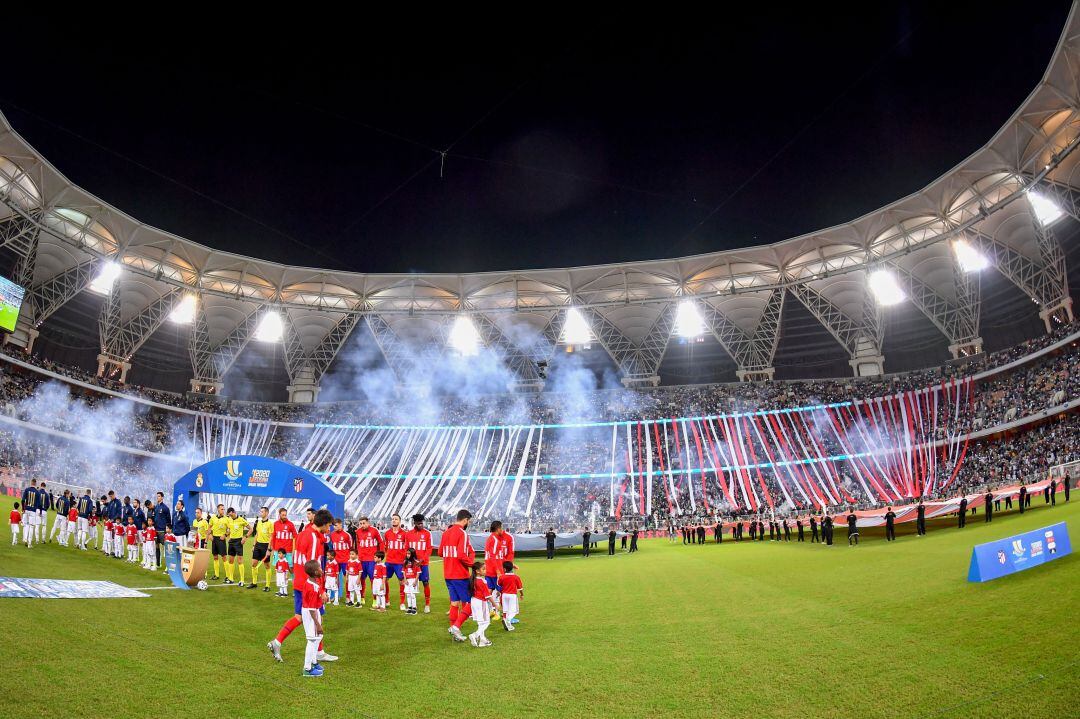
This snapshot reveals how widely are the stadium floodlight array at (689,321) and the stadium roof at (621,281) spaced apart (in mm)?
624

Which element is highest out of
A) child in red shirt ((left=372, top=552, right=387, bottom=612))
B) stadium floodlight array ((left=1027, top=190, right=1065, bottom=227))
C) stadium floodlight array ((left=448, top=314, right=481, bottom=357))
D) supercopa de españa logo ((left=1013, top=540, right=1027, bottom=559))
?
stadium floodlight array ((left=1027, top=190, right=1065, bottom=227))

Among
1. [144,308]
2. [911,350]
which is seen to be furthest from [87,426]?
[911,350]

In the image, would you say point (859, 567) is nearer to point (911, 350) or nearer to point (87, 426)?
point (911, 350)

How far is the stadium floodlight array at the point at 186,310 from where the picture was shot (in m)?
44.1

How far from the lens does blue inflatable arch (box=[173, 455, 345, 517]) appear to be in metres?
16.1

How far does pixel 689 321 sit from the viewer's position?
159 ft

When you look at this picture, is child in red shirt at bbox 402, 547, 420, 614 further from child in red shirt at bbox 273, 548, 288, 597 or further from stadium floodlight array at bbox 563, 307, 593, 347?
stadium floodlight array at bbox 563, 307, 593, 347

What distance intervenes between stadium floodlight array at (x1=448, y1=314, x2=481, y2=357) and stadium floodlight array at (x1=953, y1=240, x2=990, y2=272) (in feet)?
107

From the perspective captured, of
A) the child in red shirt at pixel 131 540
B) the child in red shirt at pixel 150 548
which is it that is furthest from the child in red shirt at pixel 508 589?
the child in red shirt at pixel 131 540

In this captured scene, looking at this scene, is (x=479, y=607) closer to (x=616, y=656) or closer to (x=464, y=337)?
(x=616, y=656)

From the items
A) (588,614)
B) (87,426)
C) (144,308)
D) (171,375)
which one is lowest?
(588,614)

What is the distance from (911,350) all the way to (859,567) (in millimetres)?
37797

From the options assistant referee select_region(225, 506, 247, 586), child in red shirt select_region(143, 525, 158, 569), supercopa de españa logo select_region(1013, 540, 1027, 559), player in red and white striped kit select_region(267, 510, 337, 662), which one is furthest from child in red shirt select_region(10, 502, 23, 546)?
supercopa de españa logo select_region(1013, 540, 1027, 559)

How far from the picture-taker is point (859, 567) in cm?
1449
